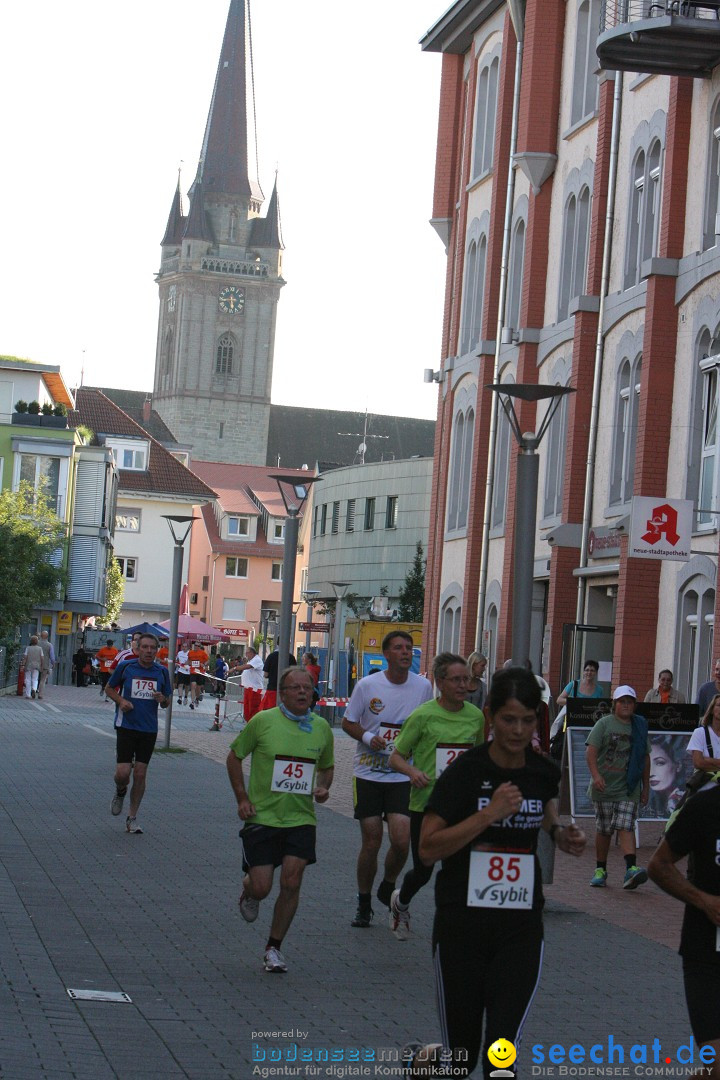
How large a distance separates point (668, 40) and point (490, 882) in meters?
18.0

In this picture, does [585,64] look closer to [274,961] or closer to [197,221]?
[274,961]

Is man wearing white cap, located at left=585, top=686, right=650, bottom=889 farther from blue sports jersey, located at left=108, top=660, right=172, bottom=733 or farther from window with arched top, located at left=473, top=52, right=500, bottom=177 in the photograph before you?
window with arched top, located at left=473, top=52, right=500, bottom=177

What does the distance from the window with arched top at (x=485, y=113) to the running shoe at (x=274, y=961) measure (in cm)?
2635

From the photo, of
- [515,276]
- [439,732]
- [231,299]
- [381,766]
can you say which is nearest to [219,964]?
[439,732]

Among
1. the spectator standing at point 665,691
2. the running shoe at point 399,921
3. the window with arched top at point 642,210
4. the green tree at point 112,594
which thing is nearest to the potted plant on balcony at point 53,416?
the green tree at point 112,594

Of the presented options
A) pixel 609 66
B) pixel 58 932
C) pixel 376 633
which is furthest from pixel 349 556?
pixel 58 932

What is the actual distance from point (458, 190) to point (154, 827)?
22751 millimetres

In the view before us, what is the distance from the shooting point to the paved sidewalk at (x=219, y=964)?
7422 mm

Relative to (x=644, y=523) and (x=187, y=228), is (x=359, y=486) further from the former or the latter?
(x=187, y=228)

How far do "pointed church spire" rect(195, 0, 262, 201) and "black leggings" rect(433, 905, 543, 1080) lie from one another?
143 m

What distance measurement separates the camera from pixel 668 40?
71.6 feet

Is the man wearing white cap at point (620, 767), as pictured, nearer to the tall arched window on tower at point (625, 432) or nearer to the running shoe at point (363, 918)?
the running shoe at point (363, 918)

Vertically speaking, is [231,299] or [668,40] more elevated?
[231,299]

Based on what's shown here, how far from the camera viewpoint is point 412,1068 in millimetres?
5766
